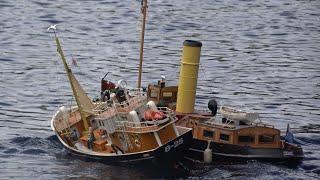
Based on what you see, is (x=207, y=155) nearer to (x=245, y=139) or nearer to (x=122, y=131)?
(x=245, y=139)

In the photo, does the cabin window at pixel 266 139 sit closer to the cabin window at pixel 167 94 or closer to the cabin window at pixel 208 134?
the cabin window at pixel 208 134

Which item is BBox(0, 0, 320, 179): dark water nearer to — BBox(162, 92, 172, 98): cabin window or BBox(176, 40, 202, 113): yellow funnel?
BBox(176, 40, 202, 113): yellow funnel

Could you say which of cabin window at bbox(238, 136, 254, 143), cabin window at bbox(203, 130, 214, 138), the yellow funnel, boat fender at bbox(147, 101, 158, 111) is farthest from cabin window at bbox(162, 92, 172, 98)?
cabin window at bbox(238, 136, 254, 143)

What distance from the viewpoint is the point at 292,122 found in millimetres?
70500

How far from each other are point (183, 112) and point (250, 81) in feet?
92.9

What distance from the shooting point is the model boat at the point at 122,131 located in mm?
54469

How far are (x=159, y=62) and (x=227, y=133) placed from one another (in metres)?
38.9

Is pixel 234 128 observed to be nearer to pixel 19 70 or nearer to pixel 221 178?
pixel 221 178

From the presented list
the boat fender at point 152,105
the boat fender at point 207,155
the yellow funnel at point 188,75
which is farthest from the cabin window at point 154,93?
the boat fender at point 207,155

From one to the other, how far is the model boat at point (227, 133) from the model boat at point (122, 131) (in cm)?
167

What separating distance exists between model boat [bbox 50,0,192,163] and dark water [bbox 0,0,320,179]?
4.06 feet

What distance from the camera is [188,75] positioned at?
2288 inches

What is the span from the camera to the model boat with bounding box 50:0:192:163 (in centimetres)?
5447

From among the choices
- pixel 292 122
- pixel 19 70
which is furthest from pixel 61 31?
pixel 292 122
